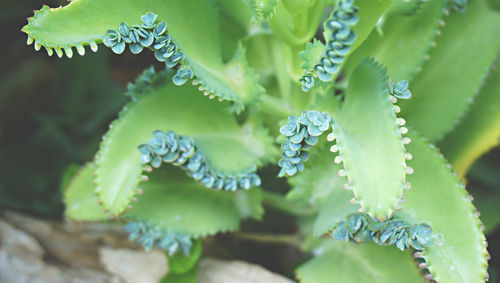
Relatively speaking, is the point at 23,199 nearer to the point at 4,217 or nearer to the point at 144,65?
the point at 4,217

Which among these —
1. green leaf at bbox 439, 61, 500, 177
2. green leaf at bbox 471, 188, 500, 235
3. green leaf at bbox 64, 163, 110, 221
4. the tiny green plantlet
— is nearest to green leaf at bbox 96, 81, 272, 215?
the tiny green plantlet

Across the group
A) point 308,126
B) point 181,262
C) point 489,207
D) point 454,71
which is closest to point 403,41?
point 454,71

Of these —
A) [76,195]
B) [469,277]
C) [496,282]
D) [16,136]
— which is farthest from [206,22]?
[16,136]

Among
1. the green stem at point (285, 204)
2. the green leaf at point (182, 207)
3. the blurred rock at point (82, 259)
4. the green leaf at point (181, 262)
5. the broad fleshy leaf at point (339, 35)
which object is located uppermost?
the broad fleshy leaf at point (339, 35)

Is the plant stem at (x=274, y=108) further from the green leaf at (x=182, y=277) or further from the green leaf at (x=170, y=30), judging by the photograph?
the green leaf at (x=182, y=277)

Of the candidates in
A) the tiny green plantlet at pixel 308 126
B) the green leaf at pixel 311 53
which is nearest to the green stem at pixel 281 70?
the tiny green plantlet at pixel 308 126

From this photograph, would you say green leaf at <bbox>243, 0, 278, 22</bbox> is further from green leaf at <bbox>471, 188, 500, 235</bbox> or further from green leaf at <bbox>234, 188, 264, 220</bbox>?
green leaf at <bbox>471, 188, 500, 235</bbox>

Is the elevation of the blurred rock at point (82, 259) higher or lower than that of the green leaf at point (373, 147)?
lower

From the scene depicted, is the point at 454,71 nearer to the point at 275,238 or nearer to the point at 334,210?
the point at 334,210
